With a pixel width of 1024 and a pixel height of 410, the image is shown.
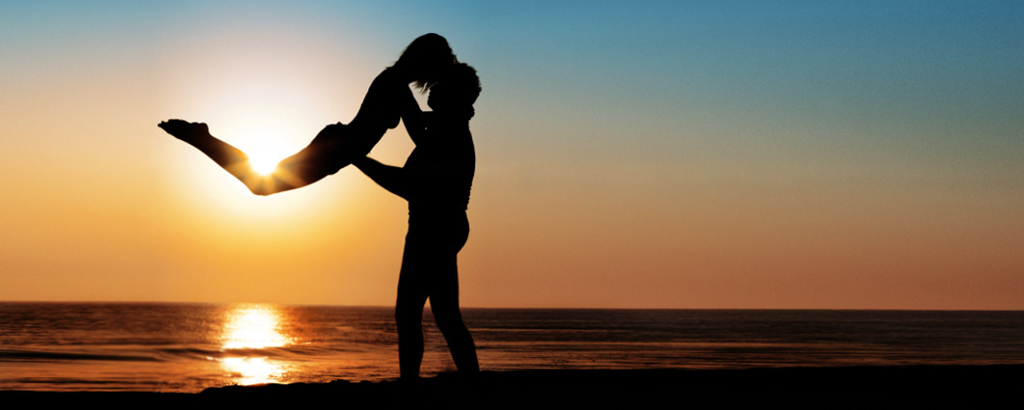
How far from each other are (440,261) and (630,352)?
42321 mm

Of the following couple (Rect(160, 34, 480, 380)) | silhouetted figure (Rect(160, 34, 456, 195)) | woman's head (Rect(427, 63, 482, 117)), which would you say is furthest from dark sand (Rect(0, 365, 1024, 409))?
woman's head (Rect(427, 63, 482, 117))

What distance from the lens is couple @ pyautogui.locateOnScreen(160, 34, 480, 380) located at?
3828 mm

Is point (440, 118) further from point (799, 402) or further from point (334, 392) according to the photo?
point (799, 402)

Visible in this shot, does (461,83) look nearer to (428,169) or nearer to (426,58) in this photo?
(426,58)

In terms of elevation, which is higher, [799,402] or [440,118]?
[440,118]

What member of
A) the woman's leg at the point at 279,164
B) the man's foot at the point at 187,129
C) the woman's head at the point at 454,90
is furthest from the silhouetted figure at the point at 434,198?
the man's foot at the point at 187,129

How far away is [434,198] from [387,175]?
265 millimetres

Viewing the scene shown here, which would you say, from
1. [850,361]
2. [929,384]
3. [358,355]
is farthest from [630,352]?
[929,384]

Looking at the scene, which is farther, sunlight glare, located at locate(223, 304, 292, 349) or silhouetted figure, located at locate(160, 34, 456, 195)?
sunlight glare, located at locate(223, 304, 292, 349)

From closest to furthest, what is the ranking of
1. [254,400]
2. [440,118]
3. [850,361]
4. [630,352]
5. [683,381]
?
[254,400] → [440,118] → [683,381] → [850,361] → [630,352]

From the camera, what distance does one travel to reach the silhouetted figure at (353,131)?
11.2ft

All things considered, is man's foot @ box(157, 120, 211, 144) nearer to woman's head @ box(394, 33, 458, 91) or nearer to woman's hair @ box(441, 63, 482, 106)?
woman's head @ box(394, 33, 458, 91)

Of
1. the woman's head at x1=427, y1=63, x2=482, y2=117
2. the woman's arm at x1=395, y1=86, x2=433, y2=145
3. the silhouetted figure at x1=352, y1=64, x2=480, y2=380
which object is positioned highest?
Answer: the woman's head at x1=427, y1=63, x2=482, y2=117

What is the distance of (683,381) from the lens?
4.65 meters
